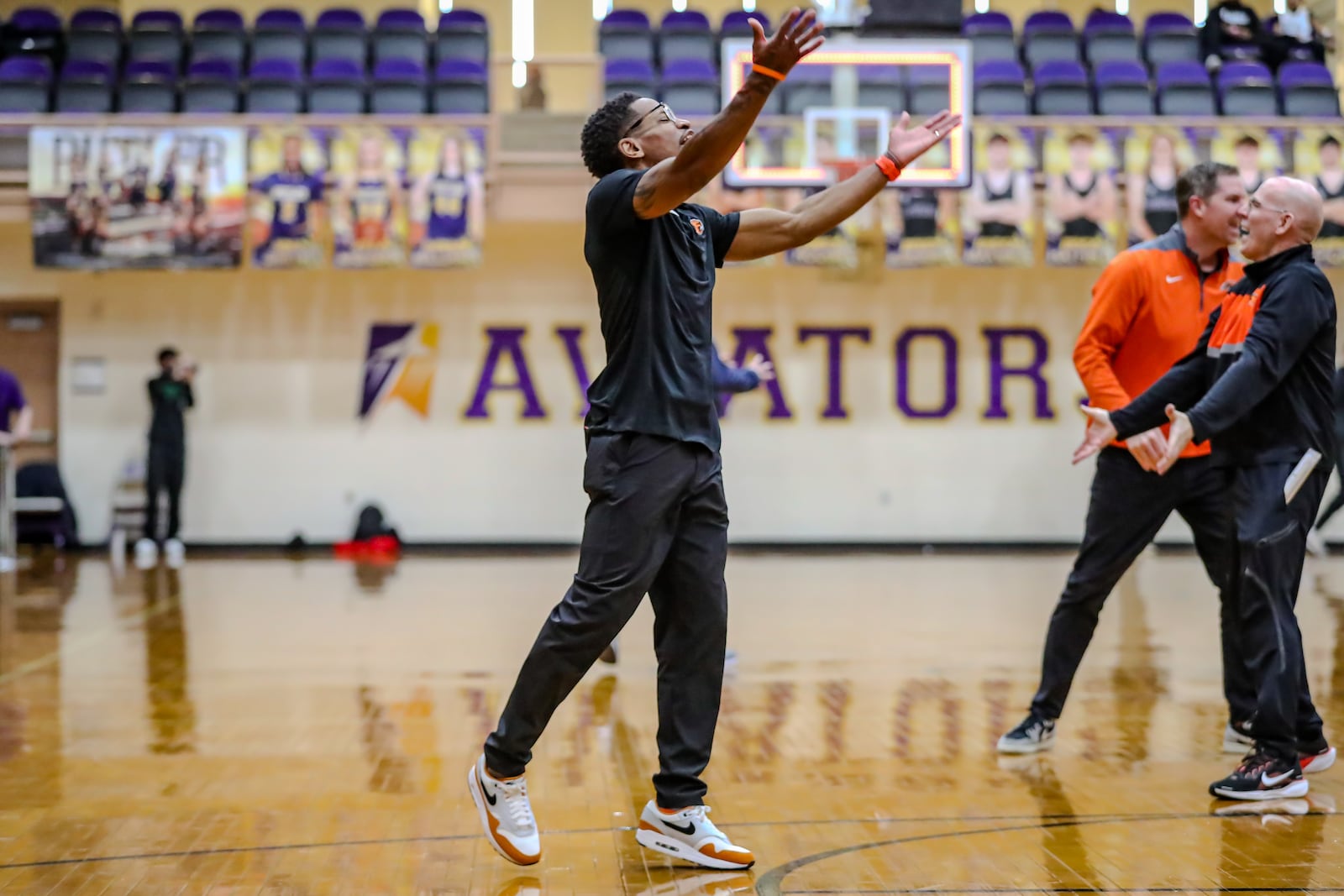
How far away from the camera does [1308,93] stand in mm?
14641

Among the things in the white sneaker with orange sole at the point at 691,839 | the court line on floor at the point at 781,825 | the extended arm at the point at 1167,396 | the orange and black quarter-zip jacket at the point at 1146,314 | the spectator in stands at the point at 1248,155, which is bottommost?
the court line on floor at the point at 781,825

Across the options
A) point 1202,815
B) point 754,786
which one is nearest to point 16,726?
point 754,786

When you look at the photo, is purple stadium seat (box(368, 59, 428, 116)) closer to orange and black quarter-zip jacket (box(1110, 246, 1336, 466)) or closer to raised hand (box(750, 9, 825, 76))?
orange and black quarter-zip jacket (box(1110, 246, 1336, 466))

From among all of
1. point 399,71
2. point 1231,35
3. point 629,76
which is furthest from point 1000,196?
point 399,71

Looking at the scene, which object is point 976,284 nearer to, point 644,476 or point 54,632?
point 54,632

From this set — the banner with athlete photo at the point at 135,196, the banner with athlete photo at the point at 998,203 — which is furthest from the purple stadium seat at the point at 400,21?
the banner with athlete photo at the point at 998,203

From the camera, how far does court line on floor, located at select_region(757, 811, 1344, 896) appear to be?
10.2 ft

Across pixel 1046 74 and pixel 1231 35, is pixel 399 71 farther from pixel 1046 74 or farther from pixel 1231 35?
pixel 1231 35

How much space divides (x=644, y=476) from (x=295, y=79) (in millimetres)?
12309

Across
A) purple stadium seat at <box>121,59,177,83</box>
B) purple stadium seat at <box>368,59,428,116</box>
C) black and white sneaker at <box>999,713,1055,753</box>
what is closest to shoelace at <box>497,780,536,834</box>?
black and white sneaker at <box>999,713,1055,753</box>

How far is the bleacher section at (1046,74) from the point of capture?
14109 mm

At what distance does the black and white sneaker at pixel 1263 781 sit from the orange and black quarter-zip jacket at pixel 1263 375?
873 millimetres

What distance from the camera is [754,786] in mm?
4203

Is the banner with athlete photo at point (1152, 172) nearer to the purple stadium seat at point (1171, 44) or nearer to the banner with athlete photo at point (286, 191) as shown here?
the purple stadium seat at point (1171, 44)
